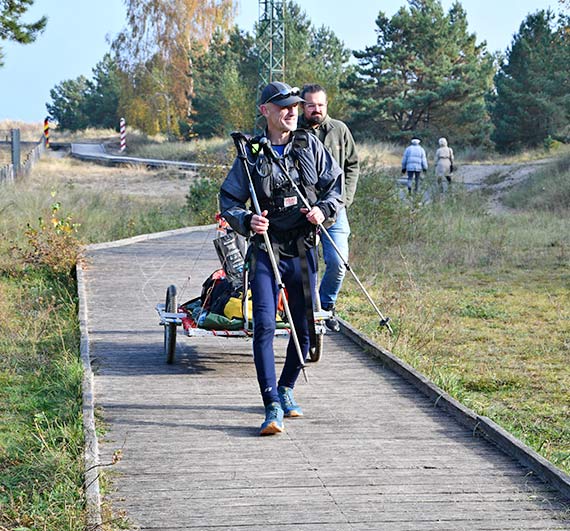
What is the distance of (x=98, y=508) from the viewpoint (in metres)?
4.48

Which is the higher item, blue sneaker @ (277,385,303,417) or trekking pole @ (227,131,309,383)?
trekking pole @ (227,131,309,383)

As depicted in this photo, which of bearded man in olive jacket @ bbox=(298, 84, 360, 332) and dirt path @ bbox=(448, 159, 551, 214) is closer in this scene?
bearded man in olive jacket @ bbox=(298, 84, 360, 332)

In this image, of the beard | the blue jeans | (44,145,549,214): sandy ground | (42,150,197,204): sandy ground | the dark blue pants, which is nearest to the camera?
the dark blue pants

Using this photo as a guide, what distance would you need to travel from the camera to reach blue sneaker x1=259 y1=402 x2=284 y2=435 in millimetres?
5805

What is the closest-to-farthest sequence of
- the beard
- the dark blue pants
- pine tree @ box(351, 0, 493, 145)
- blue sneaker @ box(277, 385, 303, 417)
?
Answer: 1. the dark blue pants
2. blue sneaker @ box(277, 385, 303, 417)
3. the beard
4. pine tree @ box(351, 0, 493, 145)

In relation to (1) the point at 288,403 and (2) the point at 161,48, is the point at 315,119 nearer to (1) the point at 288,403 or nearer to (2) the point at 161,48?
(1) the point at 288,403

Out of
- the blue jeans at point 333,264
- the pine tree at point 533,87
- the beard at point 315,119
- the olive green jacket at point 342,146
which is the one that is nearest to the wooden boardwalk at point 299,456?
the blue jeans at point 333,264

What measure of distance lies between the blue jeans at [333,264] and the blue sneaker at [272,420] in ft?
7.63

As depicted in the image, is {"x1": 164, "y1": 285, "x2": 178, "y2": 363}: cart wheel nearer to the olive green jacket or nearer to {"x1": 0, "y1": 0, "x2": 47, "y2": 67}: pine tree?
the olive green jacket

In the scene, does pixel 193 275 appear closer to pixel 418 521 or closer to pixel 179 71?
pixel 418 521

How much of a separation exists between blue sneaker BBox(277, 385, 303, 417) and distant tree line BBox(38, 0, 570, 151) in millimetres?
32260

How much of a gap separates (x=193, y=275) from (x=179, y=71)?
5307cm

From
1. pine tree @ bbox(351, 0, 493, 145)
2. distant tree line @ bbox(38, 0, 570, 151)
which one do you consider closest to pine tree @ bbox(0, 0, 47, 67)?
distant tree line @ bbox(38, 0, 570, 151)

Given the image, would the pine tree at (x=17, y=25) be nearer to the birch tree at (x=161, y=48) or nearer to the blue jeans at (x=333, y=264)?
the blue jeans at (x=333, y=264)
